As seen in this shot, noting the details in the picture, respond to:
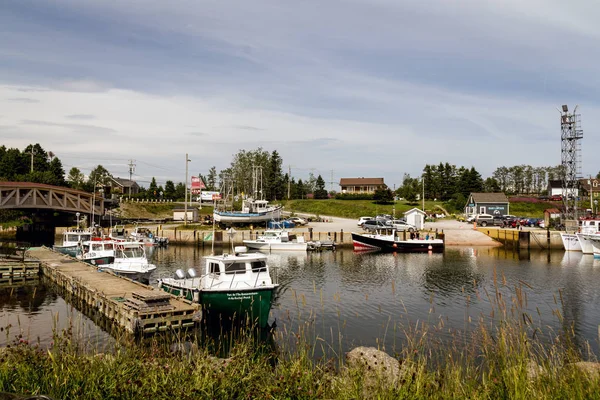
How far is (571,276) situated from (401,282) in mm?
14797

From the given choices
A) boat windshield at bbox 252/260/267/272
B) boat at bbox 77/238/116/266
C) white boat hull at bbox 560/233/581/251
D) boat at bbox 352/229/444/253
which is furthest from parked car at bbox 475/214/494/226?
boat windshield at bbox 252/260/267/272

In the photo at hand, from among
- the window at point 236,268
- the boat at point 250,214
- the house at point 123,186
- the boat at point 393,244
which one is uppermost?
the house at point 123,186

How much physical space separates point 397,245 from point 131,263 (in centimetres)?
3464

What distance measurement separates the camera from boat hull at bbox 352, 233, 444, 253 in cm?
5678

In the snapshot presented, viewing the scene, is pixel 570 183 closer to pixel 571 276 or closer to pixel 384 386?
pixel 571 276

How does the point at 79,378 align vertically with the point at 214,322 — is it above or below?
above

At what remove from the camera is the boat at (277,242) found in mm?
56781

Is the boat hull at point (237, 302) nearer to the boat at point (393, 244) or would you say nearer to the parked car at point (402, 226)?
the boat at point (393, 244)

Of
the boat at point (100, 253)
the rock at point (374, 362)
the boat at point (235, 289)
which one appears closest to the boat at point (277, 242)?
the boat at point (100, 253)

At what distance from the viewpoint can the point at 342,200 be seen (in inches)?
4355

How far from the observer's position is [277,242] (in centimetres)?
5784

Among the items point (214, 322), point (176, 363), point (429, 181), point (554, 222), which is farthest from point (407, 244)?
point (429, 181)

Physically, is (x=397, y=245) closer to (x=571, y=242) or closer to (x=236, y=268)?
(x=571, y=242)

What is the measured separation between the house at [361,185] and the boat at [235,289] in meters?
115
